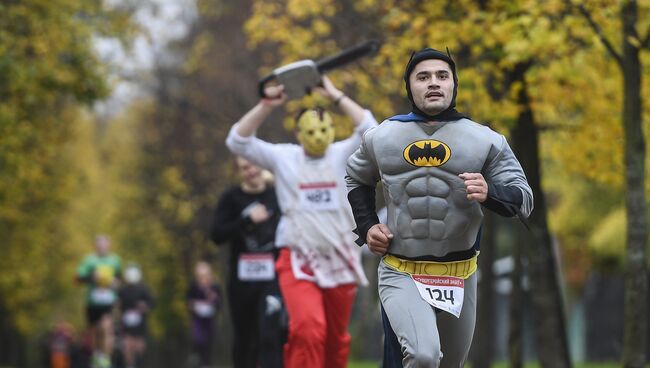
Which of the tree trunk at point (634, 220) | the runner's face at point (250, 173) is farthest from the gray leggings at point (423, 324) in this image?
the runner's face at point (250, 173)

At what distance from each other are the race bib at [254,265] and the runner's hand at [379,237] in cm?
547

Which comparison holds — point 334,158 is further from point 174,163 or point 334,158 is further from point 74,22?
point 174,163

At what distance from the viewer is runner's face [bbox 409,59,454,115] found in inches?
307

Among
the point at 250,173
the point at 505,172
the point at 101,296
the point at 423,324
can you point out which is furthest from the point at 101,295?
the point at 505,172

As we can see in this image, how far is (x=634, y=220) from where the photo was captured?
12.8 m

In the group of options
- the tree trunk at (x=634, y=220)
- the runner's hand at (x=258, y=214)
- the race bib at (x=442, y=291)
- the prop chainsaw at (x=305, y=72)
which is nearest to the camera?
the race bib at (x=442, y=291)

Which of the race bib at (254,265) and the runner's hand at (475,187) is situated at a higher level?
the runner's hand at (475,187)

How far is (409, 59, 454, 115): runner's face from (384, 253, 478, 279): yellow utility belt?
2.74 feet

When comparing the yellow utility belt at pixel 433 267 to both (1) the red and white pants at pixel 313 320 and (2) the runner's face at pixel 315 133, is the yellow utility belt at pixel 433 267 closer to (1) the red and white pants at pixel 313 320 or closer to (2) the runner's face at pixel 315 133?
(1) the red and white pants at pixel 313 320

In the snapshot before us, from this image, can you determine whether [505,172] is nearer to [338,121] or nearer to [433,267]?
[433,267]

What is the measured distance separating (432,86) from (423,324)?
1285mm

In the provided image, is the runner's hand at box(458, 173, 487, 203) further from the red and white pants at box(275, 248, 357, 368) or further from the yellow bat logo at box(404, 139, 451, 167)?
the red and white pants at box(275, 248, 357, 368)

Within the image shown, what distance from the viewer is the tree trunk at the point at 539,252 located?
55.6 ft

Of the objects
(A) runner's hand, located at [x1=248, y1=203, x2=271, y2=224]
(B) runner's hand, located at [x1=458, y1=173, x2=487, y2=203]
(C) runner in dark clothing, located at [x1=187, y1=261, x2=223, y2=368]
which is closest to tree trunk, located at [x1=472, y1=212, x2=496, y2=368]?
(A) runner's hand, located at [x1=248, y1=203, x2=271, y2=224]
